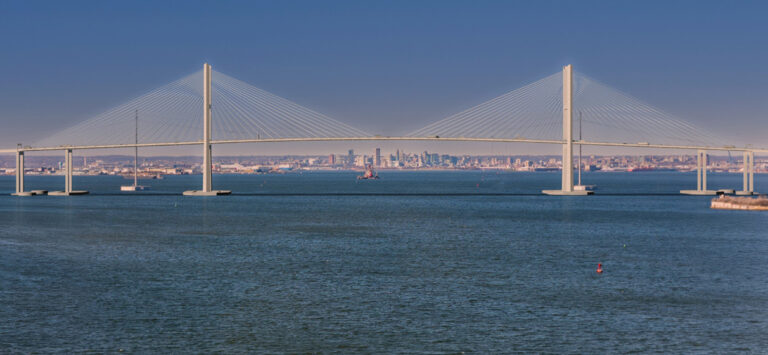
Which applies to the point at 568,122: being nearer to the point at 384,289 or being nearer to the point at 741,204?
the point at 741,204

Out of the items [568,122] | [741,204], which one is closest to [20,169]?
[568,122]

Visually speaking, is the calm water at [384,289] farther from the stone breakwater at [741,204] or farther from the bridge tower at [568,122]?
the bridge tower at [568,122]

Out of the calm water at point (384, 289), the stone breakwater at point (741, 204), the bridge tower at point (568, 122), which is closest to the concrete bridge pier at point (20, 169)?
the calm water at point (384, 289)

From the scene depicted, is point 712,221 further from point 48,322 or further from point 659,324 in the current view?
point 48,322

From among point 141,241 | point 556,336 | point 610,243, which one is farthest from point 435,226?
point 556,336

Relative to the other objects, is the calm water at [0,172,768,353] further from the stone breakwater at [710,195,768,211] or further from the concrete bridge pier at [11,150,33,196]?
the concrete bridge pier at [11,150,33,196]

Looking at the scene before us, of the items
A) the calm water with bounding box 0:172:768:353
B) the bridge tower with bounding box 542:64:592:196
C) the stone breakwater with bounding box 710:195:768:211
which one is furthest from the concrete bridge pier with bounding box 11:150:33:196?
the stone breakwater with bounding box 710:195:768:211
